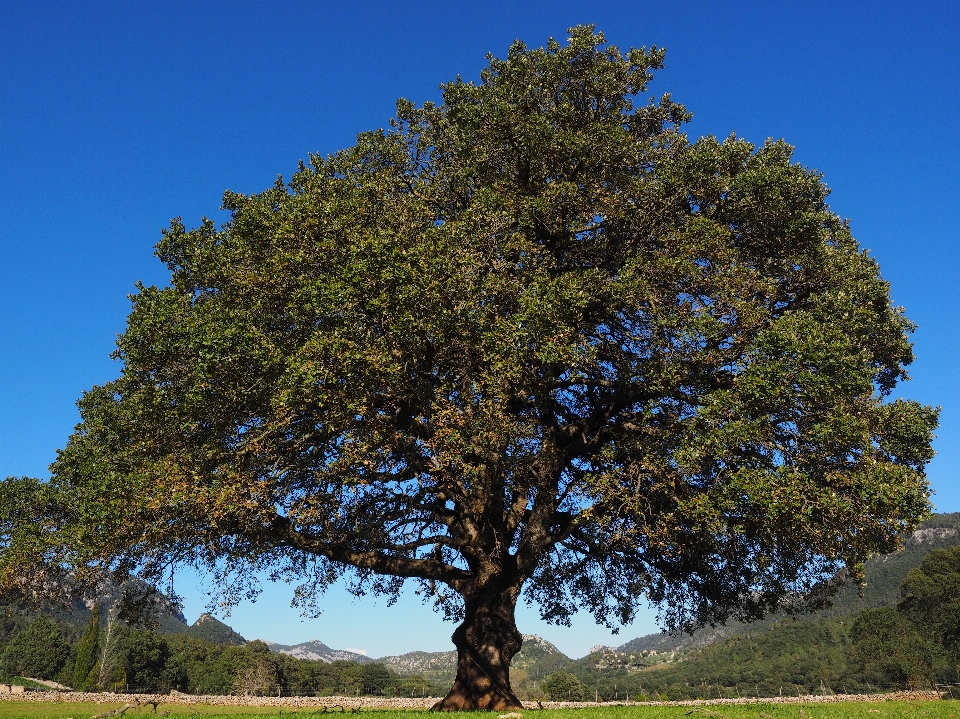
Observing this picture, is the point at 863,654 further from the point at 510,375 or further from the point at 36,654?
the point at 36,654

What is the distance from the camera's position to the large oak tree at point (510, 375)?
16.7m

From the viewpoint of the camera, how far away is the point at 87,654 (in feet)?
263

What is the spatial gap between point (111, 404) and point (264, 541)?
611cm

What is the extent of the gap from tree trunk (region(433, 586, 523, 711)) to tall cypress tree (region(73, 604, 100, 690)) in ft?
248

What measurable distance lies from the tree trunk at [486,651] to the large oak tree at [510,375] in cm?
9

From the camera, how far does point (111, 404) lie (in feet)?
64.2

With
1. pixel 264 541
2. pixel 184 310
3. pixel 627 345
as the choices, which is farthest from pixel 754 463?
pixel 184 310

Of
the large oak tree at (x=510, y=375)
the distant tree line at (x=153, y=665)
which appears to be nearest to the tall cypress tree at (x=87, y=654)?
the distant tree line at (x=153, y=665)

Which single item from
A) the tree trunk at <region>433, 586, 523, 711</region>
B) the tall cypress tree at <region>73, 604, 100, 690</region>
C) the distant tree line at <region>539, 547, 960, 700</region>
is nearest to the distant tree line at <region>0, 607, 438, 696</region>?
the tall cypress tree at <region>73, 604, 100, 690</region>

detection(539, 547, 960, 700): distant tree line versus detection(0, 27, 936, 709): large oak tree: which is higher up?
detection(0, 27, 936, 709): large oak tree

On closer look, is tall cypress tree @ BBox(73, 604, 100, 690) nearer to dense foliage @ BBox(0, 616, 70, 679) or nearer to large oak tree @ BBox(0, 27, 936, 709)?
dense foliage @ BBox(0, 616, 70, 679)

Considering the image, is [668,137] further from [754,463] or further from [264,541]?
[264,541]

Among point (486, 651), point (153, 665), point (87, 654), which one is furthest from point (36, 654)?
point (486, 651)

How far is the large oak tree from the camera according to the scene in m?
16.7
